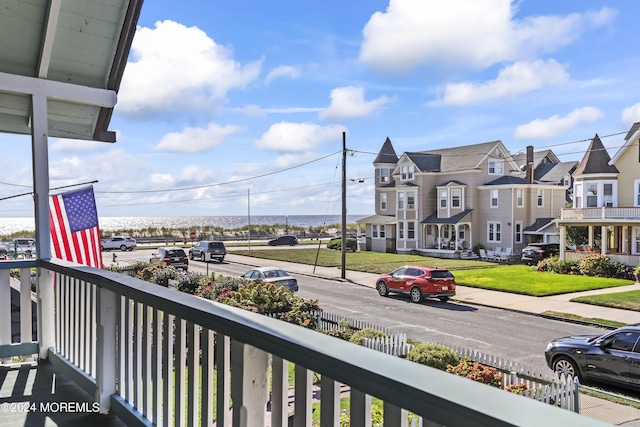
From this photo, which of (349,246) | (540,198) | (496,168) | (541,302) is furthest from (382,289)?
(349,246)

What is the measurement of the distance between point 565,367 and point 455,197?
28.5 m

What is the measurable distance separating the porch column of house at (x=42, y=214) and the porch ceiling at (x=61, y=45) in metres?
0.25

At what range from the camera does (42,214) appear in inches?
176

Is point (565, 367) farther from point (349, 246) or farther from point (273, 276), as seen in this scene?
point (349, 246)

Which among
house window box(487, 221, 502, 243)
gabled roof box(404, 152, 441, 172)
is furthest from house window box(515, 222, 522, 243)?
gabled roof box(404, 152, 441, 172)

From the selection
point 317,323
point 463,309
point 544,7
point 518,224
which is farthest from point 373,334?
point 544,7

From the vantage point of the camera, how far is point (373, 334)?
9.59m

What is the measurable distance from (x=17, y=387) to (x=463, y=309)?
582 inches

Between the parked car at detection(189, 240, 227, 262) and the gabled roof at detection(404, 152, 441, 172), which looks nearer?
the parked car at detection(189, 240, 227, 262)

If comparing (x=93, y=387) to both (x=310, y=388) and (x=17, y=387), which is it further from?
(x=310, y=388)

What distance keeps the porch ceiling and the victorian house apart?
32753 millimetres

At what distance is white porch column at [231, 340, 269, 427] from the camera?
5.65ft

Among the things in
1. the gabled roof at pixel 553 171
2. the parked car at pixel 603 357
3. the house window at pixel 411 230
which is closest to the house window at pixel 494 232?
the house window at pixel 411 230

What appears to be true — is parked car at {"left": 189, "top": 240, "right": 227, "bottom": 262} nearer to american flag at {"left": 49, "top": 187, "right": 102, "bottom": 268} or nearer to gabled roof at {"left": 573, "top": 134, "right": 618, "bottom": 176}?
gabled roof at {"left": 573, "top": 134, "right": 618, "bottom": 176}
